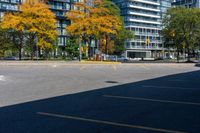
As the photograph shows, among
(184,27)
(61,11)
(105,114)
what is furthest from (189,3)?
(105,114)

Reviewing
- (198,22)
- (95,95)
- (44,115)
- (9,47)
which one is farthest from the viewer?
(9,47)

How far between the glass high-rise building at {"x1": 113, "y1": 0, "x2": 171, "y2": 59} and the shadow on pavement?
116 meters

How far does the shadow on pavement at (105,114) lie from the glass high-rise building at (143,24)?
116m

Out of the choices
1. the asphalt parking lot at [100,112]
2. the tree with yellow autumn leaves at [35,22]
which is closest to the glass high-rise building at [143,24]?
the tree with yellow autumn leaves at [35,22]

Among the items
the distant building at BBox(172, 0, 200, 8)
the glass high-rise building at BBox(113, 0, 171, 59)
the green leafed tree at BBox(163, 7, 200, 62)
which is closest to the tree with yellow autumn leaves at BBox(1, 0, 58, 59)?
the green leafed tree at BBox(163, 7, 200, 62)

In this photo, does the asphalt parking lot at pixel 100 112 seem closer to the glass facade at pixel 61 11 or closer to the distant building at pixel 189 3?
the glass facade at pixel 61 11

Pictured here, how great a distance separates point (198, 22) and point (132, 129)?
187 ft

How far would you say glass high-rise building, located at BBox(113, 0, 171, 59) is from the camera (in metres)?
132

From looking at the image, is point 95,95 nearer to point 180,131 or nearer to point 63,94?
point 63,94

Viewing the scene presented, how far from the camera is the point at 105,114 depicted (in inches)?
350

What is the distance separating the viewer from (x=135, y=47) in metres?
134

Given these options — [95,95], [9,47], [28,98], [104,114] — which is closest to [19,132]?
[104,114]

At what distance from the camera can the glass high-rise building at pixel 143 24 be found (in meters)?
132

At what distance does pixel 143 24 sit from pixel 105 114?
132 meters
